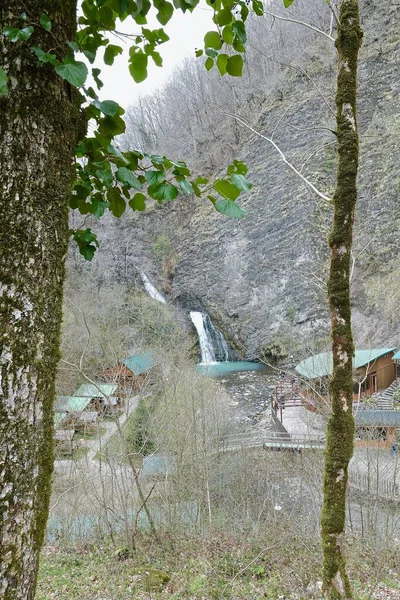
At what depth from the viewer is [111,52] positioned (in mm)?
1613

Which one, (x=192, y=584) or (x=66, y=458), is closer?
(x=192, y=584)

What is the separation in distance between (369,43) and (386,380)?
97.6ft

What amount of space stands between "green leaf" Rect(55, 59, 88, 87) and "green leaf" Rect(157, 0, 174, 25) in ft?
2.27

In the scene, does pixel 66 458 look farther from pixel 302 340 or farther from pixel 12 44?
pixel 302 340

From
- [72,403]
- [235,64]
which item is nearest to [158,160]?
[235,64]

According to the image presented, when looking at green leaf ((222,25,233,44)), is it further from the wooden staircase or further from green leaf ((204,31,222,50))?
the wooden staircase

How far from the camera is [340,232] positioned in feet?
8.47

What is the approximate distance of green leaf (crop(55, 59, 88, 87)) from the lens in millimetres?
997

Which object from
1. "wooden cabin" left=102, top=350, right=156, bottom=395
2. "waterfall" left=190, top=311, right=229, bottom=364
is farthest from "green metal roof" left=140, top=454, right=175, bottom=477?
"waterfall" left=190, top=311, right=229, bottom=364

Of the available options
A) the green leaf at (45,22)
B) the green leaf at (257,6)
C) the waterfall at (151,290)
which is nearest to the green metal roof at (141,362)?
the green leaf at (257,6)

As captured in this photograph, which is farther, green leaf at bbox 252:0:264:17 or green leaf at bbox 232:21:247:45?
green leaf at bbox 252:0:264:17

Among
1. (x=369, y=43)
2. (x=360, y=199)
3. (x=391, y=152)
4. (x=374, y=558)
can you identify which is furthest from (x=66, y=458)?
(x=369, y=43)

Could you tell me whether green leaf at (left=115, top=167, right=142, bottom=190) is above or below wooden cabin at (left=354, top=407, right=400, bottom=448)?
above

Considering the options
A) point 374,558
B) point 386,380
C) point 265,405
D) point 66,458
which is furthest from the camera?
point 265,405
